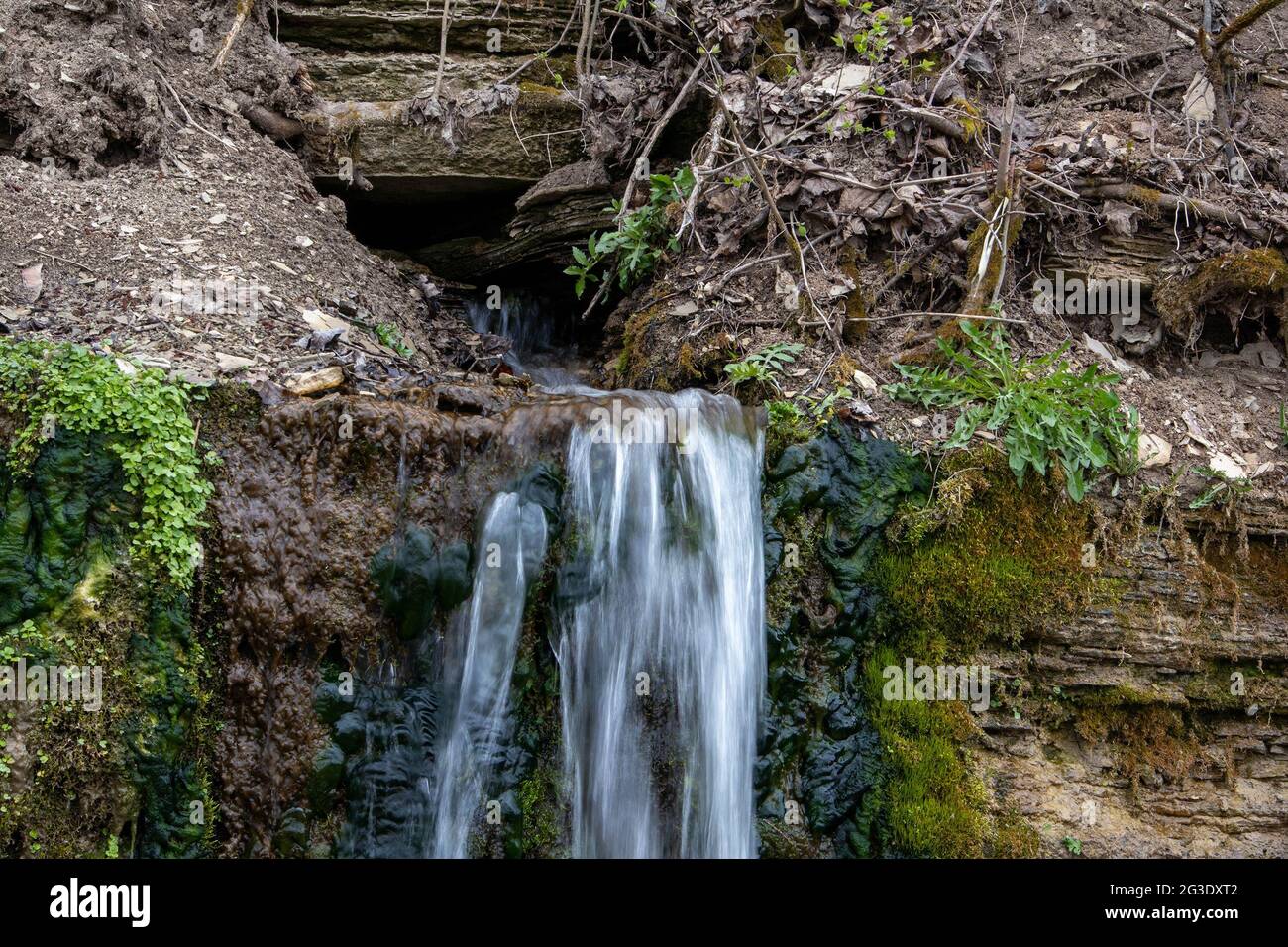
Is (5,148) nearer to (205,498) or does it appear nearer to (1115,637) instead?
(205,498)

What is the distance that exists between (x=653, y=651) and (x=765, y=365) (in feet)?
5.58

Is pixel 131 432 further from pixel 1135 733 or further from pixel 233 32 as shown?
pixel 1135 733

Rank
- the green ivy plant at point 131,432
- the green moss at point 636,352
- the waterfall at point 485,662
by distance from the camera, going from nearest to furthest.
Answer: the green ivy plant at point 131,432 → the waterfall at point 485,662 → the green moss at point 636,352

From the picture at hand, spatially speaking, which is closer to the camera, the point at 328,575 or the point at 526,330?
the point at 328,575

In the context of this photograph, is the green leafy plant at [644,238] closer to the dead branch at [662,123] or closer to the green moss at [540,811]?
the dead branch at [662,123]

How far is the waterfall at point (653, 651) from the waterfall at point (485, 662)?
21cm

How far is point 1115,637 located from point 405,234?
554cm

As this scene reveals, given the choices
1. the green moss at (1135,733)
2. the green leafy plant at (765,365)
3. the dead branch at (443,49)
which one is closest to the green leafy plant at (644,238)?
the green leafy plant at (765,365)

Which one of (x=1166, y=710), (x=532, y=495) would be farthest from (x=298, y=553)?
(x=1166, y=710)

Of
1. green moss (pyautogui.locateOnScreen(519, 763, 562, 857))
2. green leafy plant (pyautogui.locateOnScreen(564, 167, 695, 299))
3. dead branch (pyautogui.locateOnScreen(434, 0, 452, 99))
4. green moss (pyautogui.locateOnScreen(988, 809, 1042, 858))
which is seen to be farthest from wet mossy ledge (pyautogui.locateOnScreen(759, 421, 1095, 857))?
dead branch (pyautogui.locateOnScreen(434, 0, 452, 99))

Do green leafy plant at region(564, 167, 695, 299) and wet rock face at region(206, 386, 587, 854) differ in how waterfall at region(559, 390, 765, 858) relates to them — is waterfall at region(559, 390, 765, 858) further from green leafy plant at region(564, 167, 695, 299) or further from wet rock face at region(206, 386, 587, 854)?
green leafy plant at region(564, 167, 695, 299)

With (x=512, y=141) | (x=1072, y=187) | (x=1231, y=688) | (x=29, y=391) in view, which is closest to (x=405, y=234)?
(x=512, y=141)

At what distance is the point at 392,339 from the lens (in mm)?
5262

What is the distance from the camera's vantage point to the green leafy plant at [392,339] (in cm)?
519
